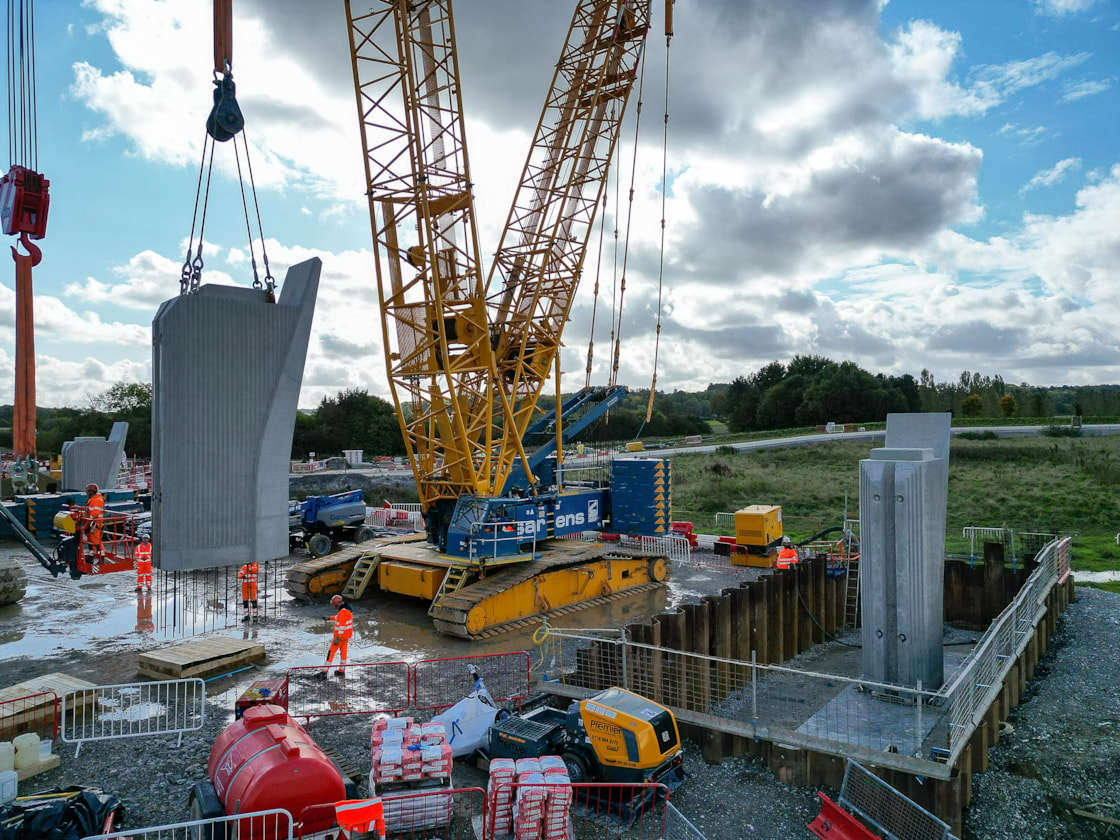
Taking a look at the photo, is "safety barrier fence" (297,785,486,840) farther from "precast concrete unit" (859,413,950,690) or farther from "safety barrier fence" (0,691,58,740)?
"precast concrete unit" (859,413,950,690)

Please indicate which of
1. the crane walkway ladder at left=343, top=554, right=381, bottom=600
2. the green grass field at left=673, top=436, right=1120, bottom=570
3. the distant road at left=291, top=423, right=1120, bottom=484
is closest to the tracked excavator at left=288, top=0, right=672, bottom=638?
the crane walkway ladder at left=343, top=554, right=381, bottom=600

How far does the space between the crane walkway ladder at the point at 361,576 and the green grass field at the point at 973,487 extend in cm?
1582

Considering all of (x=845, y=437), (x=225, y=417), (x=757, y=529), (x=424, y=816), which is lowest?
(x=424, y=816)

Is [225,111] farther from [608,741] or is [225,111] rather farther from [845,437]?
[845,437]

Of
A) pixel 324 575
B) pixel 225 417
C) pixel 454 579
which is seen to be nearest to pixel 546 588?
pixel 454 579

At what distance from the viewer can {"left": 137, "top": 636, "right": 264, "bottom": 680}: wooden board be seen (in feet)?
35.7

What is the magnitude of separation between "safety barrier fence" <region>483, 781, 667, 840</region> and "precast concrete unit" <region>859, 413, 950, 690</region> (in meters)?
4.13

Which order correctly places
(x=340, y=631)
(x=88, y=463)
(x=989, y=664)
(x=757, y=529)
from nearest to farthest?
(x=989, y=664), (x=340, y=631), (x=757, y=529), (x=88, y=463)

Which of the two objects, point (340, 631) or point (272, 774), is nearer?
point (272, 774)

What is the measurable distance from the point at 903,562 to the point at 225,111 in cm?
1026

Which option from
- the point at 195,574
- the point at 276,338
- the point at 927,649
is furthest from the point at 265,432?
the point at 195,574

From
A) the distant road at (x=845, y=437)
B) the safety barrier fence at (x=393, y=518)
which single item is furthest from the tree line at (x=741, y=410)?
the safety barrier fence at (x=393, y=518)

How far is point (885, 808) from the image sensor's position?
713cm

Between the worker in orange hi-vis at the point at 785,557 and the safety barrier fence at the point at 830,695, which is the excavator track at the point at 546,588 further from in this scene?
the worker in orange hi-vis at the point at 785,557
